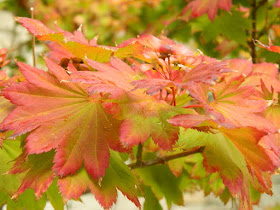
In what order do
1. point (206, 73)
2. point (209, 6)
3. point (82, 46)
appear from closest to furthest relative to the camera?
point (206, 73) → point (82, 46) → point (209, 6)

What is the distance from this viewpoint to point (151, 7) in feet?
7.55

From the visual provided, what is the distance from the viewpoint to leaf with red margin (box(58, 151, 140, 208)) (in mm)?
476

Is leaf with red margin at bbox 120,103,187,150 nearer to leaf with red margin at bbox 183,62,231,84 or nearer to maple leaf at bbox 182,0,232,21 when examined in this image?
leaf with red margin at bbox 183,62,231,84

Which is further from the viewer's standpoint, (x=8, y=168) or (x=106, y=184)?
(x=8, y=168)

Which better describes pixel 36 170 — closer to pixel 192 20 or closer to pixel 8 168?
pixel 8 168

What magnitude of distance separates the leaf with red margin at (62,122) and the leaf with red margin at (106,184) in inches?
0.5

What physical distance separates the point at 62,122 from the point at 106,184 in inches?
4.2

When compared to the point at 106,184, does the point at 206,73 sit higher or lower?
higher

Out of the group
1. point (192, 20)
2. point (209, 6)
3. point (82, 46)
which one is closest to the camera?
point (82, 46)

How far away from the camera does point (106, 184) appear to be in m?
0.51

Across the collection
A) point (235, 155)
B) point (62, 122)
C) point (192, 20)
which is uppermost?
point (62, 122)

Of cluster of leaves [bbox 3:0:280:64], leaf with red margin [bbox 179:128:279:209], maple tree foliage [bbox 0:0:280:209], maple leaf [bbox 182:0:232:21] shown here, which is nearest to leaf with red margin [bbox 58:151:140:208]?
maple tree foliage [bbox 0:0:280:209]

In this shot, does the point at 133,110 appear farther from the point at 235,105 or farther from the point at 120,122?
the point at 235,105

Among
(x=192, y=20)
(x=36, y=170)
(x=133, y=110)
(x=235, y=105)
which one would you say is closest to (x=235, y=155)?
(x=235, y=105)
